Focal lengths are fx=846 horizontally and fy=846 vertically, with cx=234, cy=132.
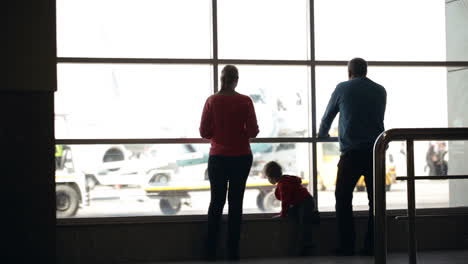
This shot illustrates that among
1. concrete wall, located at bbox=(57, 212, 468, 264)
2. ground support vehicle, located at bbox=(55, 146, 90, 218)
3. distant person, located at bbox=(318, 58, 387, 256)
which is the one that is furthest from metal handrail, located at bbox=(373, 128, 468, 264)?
ground support vehicle, located at bbox=(55, 146, 90, 218)

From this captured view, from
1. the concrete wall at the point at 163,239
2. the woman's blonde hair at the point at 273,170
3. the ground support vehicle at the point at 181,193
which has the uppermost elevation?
the woman's blonde hair at the point at 273,170

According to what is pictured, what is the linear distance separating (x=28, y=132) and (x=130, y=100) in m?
0.97

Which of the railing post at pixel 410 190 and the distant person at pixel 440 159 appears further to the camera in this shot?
the distant person at pixel 440 159

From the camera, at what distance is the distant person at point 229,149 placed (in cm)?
699

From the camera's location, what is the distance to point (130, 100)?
7.34m

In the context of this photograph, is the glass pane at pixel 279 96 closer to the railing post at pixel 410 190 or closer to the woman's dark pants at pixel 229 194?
the woman's dark pants at pixel 229 194

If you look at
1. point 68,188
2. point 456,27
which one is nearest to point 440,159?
point 456,27

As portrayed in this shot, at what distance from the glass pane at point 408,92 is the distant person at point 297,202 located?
0.77 meters

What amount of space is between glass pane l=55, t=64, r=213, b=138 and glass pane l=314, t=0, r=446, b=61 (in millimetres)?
1163

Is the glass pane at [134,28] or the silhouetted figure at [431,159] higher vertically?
the glass pane at [134,28]

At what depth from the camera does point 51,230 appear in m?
6.83

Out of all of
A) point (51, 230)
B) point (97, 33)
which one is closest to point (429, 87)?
point (97, 33)

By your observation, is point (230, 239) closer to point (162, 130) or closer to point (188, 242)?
point (188, 242)

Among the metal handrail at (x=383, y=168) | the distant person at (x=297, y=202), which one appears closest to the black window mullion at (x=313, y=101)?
the distant person at (x=297, y=202)
